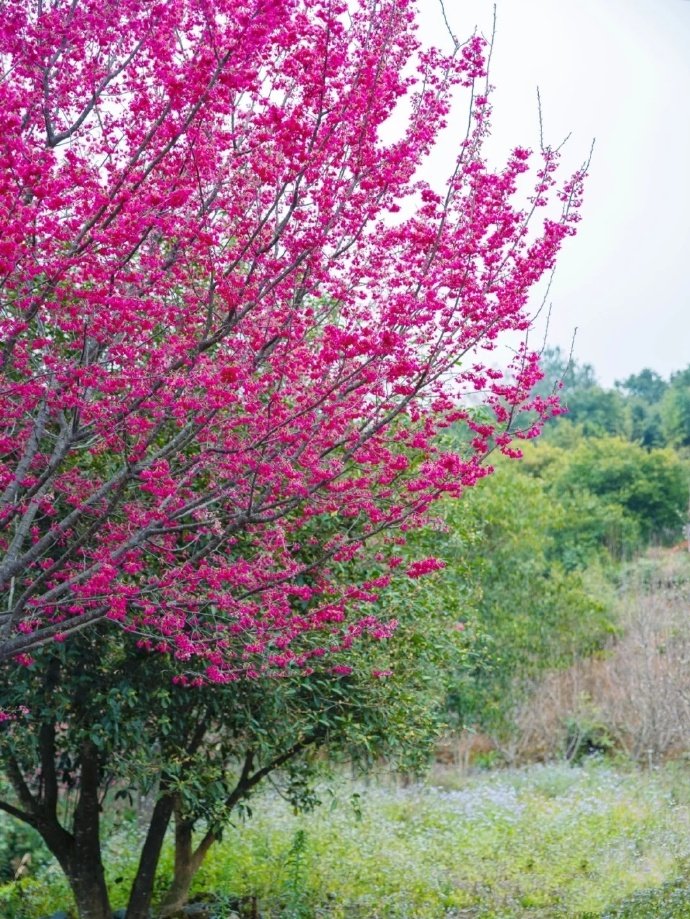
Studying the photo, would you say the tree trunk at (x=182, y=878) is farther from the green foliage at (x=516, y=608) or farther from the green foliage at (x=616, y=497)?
the green foliage at (x=616, y=497)

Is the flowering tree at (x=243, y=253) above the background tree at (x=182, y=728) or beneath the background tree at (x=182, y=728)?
above

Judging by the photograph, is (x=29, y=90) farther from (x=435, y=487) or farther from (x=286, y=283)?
(x=435, y=487)

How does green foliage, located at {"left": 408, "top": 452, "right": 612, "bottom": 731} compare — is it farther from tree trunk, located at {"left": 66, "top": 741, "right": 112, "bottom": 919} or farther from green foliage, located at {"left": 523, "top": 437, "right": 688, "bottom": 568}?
tree trunk, located at {"left": 66, "top": 741, "right": 112, "bottom": 919}

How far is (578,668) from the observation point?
830 inches

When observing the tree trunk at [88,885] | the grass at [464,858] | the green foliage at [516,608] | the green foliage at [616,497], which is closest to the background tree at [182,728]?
the tree trunk at [88,885]

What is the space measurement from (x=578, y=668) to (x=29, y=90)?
60.3ft

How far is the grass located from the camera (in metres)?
9.56

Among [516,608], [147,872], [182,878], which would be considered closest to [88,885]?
[147,872]

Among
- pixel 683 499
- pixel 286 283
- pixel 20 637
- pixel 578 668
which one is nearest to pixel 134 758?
pixel 20 637

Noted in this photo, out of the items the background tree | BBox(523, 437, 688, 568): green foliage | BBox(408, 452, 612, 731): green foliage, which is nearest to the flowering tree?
the background tree

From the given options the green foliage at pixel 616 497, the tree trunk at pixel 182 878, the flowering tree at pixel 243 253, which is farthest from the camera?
the green foliage at pixel 616 497

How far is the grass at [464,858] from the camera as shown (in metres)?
9.56

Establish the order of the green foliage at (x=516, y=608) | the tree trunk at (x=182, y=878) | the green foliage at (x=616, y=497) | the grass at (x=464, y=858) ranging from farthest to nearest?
the green foliage at (x=616, y=497) < the green foliage at (x=516, y=608) < the grass at (x=464, y=858) < the tree trunk at (x=182, y=878)

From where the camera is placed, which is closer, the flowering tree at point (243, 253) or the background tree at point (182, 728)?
the flowering tree at point (243, 253)
